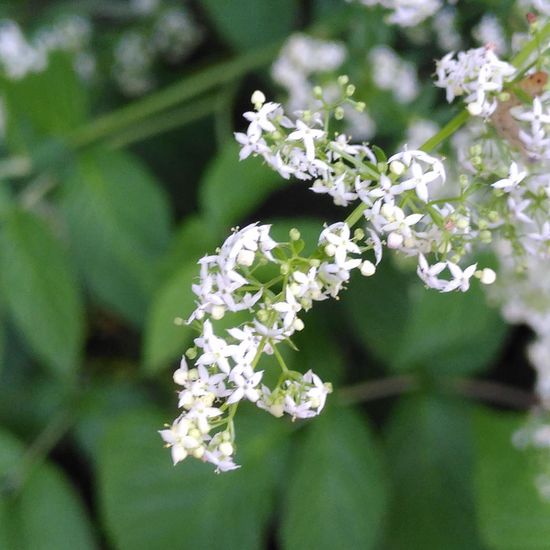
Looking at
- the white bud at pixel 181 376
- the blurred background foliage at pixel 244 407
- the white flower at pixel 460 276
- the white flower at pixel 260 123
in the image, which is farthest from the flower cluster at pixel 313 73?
the white bud at pixel 181 376

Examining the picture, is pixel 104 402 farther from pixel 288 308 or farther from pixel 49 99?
pixel 288 308

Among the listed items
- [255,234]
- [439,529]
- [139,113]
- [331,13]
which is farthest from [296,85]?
[439,529]

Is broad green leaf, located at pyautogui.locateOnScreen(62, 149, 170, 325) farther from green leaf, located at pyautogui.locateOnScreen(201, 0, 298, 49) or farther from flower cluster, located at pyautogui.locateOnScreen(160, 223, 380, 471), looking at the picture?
flower cluster, located at pyautogui.locateOnScreen(160, 223, 380, 471)

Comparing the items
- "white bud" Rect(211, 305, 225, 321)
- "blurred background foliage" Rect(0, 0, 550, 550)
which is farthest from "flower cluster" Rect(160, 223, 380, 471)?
"blurred background foliage" Rect(0, 0, 550, 550)

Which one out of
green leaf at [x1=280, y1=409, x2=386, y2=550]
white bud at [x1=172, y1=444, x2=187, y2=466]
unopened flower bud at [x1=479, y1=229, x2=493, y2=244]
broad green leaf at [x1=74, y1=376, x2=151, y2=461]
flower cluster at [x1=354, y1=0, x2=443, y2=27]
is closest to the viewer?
white bud at [x1=172, y1=444, x2=187, y2=466]

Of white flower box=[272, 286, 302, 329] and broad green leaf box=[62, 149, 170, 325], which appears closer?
white flower box=[272, 286, 302, 329]
